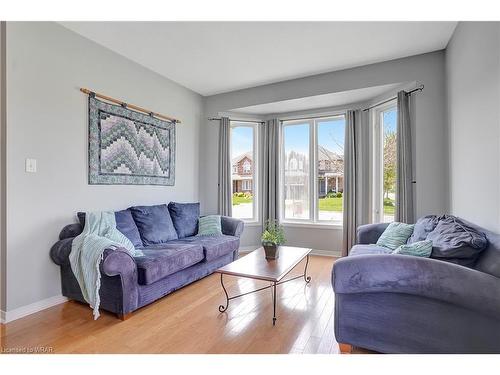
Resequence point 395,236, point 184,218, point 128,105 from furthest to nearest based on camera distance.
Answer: point 184,218 → point 128,105 → point 395,236

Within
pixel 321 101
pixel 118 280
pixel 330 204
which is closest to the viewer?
pixel 118 280

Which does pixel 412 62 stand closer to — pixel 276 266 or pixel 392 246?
pixel 392 246

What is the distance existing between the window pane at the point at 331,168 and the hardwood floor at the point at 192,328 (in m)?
1.85

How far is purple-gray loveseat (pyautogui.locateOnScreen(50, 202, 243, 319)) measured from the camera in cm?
215

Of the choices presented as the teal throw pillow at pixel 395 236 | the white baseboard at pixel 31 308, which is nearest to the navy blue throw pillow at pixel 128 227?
the white baseboard at pixel 31 308

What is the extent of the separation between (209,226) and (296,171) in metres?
1.85

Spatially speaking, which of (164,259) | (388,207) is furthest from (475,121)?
(164,259)

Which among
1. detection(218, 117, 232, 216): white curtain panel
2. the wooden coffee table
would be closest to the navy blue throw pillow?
the wooden coffee table

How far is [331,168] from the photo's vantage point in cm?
430

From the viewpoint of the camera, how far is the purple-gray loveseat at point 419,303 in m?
1.37

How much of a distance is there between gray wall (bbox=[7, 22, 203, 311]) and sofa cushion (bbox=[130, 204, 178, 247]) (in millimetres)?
319

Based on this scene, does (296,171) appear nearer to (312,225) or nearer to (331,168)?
(331,168)
